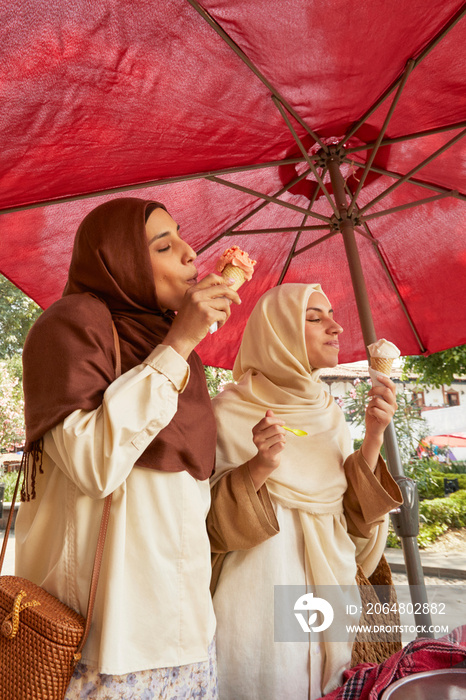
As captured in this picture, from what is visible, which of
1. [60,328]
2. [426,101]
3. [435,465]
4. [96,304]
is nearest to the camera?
[60,328]

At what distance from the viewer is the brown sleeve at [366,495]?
Answer: 203cm

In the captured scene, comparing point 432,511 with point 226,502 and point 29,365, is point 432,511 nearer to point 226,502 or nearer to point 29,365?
point 226,502

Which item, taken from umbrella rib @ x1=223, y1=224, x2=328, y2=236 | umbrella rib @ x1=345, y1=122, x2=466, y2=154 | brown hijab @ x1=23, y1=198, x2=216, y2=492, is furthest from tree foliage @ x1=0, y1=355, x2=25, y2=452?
brown hijab @ x1=23, y1=198, x2=216, y2=492

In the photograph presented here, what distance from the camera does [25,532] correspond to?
1467 mm

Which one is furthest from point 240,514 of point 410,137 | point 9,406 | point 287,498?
point 9,406

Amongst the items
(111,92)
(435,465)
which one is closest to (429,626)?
(111,92)

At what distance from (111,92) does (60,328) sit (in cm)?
119

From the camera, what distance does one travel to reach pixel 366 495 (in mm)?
2039

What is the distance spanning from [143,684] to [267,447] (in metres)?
0.74

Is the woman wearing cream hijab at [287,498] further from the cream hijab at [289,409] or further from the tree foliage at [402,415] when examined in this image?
the tree foliage at [402,415]

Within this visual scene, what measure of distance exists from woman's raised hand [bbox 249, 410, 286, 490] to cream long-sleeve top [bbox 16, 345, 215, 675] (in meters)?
0.36

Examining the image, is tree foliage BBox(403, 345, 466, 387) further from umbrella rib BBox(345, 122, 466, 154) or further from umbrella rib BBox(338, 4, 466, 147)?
umbrella rib BBox(338, 4, 466, 147)

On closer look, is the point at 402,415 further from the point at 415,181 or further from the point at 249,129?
the point at 249,129

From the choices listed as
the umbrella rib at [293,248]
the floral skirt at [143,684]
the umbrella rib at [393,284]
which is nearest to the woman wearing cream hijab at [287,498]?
the floral skirt at [143,684]
